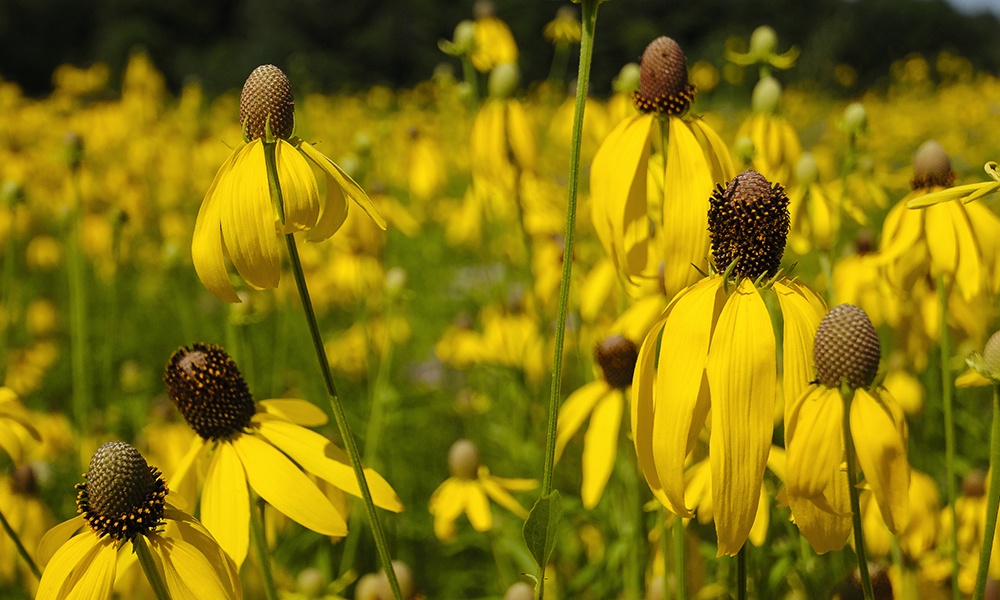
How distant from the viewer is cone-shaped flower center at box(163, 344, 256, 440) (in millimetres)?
1135

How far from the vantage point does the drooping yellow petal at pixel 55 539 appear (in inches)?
39.1

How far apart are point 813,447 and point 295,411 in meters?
0.71

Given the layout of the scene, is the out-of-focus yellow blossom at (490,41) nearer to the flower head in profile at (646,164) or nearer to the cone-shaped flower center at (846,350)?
the flower head in profile at (646,164)

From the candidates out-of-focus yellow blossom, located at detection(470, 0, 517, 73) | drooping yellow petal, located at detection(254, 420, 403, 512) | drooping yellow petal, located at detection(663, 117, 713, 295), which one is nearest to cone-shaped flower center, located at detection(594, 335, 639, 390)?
drooping yellow petal, located at detection(663, 117, 713, 295)

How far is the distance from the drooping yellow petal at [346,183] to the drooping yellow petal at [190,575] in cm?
39

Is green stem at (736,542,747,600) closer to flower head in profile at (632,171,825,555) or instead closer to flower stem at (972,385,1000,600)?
flower head in profile at (632,171,825,555)

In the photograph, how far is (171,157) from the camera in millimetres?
5223

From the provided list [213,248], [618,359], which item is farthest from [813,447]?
[618,359]

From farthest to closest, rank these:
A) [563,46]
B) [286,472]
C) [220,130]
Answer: [220,130], [563,46], [286,472]

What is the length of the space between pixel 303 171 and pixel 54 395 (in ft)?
11.9

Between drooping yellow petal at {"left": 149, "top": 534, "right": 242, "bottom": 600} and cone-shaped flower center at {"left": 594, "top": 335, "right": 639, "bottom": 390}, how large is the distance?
0.79 meters

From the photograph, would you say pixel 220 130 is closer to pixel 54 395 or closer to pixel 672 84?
pixel 54 395

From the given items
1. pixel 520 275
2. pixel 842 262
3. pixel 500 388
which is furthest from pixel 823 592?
pixel 520 275

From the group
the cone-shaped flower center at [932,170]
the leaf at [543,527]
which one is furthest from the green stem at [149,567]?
the cone-shaped flower center at [932,170]
